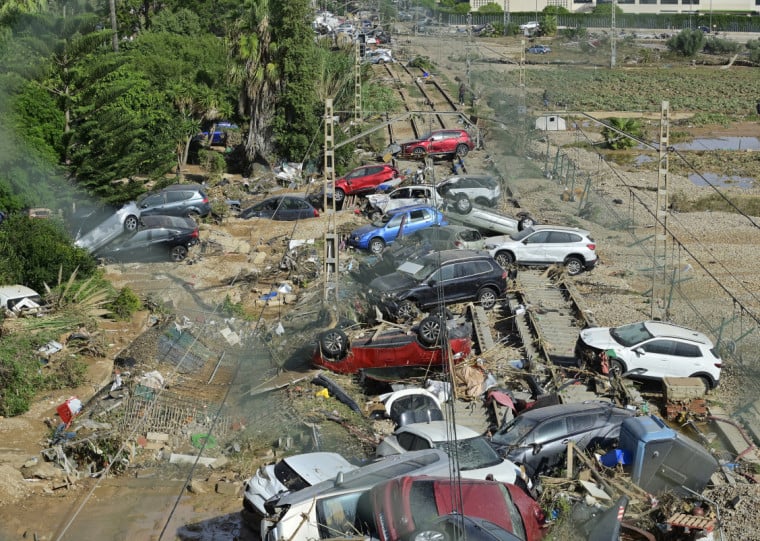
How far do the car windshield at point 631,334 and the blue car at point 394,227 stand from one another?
30.1ft

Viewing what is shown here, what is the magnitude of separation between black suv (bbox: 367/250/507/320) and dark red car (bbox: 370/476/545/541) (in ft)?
33.6

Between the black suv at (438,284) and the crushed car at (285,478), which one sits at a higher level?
the crushed car at (285,478)

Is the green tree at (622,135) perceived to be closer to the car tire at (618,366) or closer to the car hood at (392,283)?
the car hood at (392,283)

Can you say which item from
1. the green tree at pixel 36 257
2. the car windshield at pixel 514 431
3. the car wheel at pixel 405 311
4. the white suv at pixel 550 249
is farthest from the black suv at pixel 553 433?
the green tree at pixel 36 257

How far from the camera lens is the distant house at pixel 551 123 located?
2160 inches

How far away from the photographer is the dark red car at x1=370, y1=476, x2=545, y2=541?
10422 millimetres

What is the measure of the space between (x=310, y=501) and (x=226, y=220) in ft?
74.5

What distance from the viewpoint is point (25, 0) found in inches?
1537

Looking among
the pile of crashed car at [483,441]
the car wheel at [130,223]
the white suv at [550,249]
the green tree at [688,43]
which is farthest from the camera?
the green tree at [688,43]

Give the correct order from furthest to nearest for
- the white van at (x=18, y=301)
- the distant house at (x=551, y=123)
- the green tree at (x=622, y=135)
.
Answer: the distant house at (x=551, y=123), the green tree at (x=622, y=135), the white van at (x=18, y=301)

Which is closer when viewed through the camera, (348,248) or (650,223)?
(348,248)

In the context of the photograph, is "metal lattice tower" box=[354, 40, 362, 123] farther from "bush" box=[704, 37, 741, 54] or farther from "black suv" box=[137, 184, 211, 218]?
"bush" box=[704, 37, 741, 54]

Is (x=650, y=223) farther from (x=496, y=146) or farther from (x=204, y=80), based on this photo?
(x=204, y=80)

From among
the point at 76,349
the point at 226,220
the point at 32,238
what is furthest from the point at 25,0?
the point at 76,349
